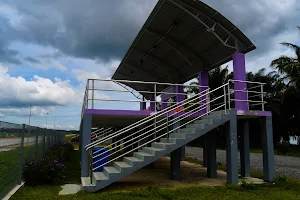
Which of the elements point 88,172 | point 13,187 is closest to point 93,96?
point 88,172

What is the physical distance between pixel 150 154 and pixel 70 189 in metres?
2.41

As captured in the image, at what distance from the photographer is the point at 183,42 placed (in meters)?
12.7

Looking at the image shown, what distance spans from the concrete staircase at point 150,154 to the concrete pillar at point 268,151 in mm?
1688

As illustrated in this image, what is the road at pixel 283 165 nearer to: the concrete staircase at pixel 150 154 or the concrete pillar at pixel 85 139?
the concrete staircase at pixel 150 154

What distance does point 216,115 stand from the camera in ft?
32.0

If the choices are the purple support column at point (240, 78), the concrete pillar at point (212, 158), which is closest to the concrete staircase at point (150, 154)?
the purple support column at point (240, 78)

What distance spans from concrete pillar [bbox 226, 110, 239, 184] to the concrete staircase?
9.2 inches

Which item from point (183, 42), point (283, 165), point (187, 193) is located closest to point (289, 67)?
point (283, 165)

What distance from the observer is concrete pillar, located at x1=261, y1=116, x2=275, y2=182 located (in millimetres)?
9984

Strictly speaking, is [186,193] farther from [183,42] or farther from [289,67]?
[289,67]

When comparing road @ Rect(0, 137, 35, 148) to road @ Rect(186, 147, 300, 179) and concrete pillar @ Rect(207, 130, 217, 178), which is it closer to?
concrete pillar @ Rect(207, 130, 217, 178)

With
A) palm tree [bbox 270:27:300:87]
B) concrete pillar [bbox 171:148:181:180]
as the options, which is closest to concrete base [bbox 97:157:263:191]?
concrete pillar [bbox 171:148:181:180]

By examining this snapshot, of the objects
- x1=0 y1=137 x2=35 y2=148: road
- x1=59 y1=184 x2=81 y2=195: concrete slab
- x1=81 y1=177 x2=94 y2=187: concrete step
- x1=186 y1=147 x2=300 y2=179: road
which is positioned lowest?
x1=186 y1=147 x2=300 y2=179: road

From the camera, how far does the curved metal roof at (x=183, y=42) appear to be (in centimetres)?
1041
